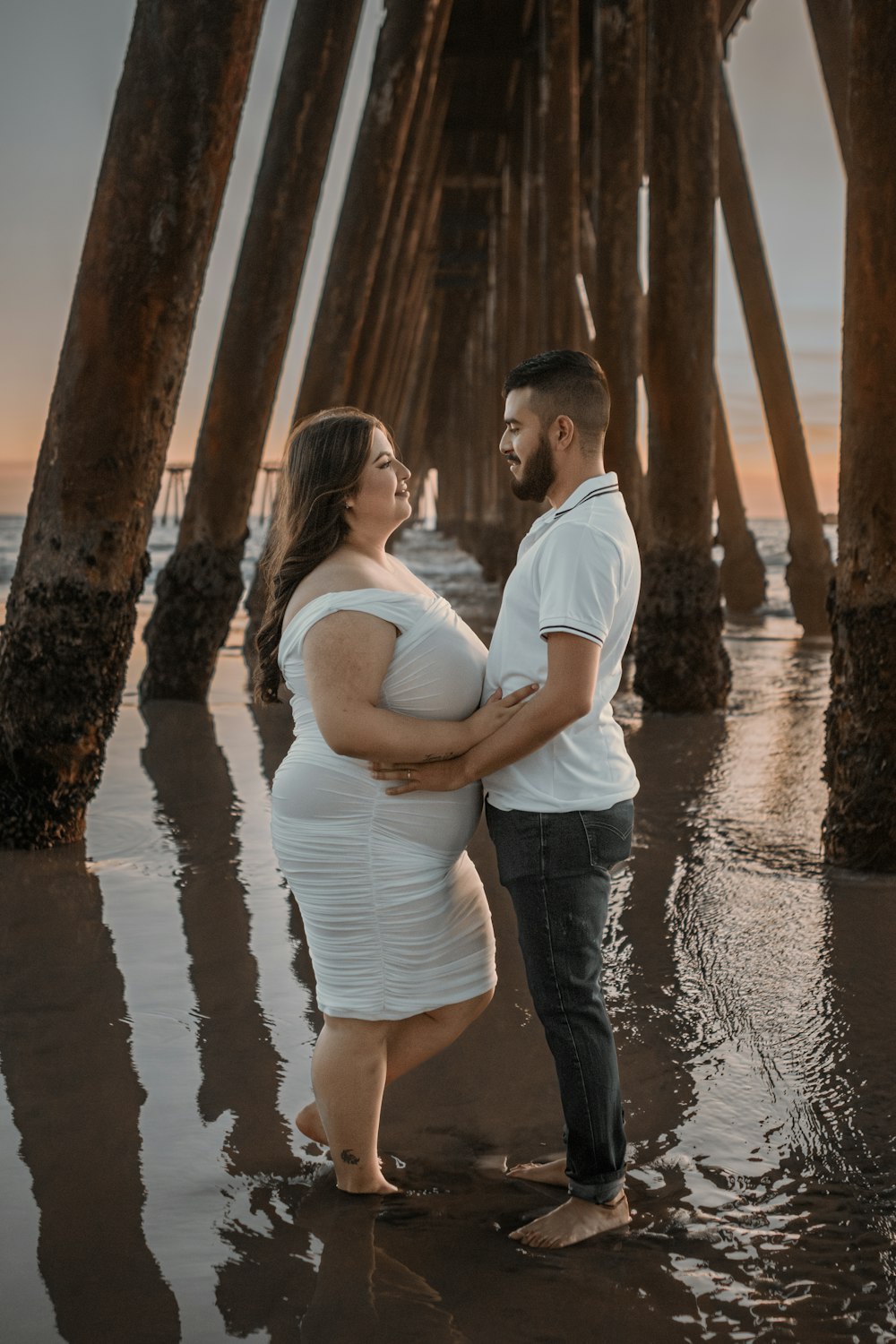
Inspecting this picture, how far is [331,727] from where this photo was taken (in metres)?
2.06

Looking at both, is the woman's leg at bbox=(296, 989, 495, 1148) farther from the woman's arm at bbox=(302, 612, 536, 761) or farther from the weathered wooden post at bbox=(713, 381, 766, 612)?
the weathered wooden post at bbox=(713, 381, 766, 612)

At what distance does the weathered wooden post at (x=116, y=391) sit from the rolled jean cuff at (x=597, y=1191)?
8.38 feet

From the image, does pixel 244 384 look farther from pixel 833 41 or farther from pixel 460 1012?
pixel 460 1012

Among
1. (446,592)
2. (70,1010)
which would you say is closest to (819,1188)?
(70,1010)

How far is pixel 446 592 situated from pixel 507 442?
1534cm

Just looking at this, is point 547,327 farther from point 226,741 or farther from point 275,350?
point 226,741

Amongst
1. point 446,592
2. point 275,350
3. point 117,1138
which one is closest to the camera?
point 117,1138

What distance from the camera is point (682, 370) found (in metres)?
6.79

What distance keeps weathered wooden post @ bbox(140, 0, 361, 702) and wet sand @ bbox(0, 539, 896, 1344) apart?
324 centimetres

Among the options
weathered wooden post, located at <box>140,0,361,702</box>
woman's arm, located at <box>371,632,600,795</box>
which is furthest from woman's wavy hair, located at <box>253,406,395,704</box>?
weathered wooden post, located at <box>140,0,361,702</box>

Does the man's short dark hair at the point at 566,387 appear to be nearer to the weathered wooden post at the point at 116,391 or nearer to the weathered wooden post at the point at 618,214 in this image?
the weathered wooden post at the point at 116,391

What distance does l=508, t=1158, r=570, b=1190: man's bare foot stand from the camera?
2.16 metres

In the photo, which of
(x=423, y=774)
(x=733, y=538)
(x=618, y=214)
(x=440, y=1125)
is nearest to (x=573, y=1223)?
(x=440, y=1125)

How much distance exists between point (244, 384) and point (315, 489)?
17.4 feet
